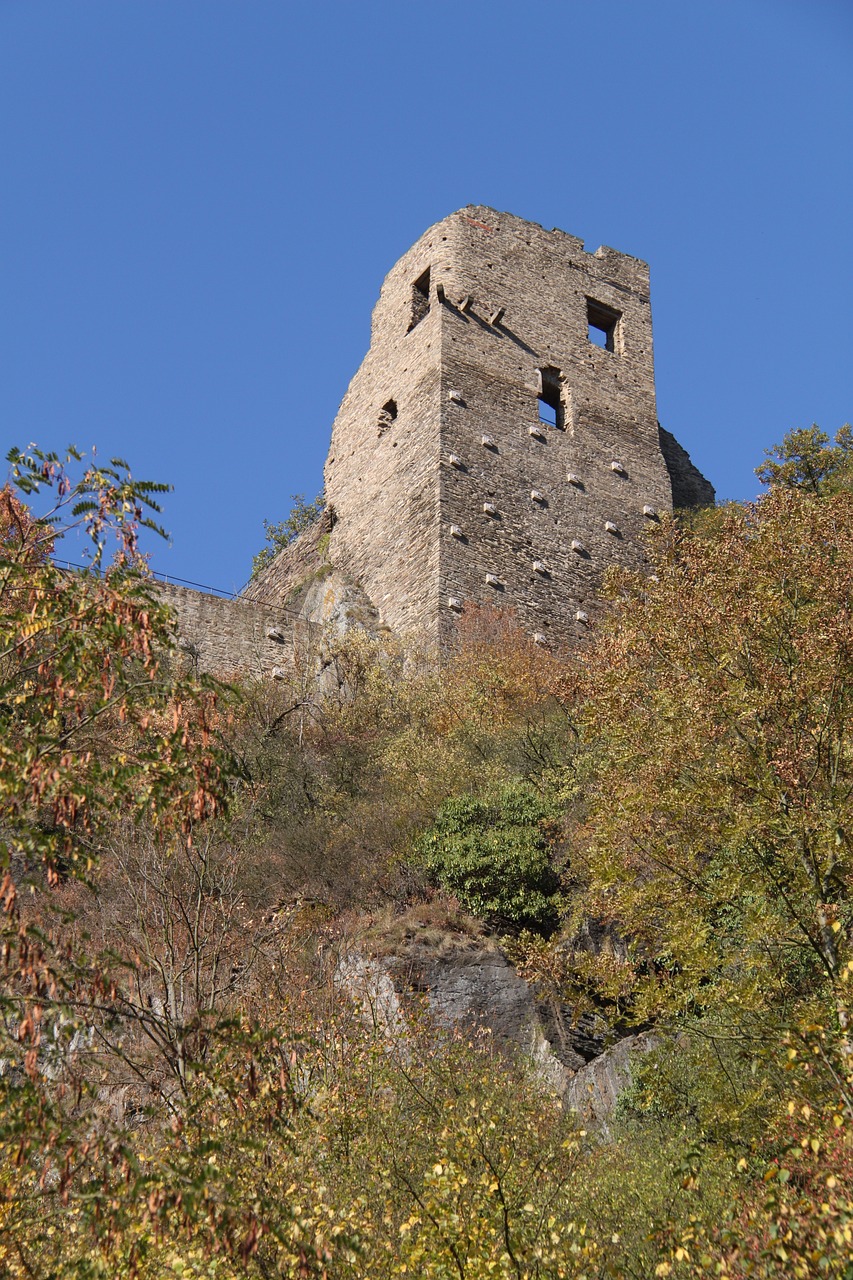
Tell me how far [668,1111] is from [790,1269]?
4.49 metres

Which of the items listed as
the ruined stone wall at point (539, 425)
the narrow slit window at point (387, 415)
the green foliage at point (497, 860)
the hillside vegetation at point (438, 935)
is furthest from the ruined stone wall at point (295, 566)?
the green foliage at point (497, 860)

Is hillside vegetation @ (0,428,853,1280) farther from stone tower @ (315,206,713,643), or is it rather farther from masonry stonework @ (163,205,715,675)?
stone tower @ (315,206,713,643)

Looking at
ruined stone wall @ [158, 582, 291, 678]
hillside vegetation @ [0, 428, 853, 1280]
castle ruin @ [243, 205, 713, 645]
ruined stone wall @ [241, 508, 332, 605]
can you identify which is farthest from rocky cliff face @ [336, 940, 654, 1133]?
ruined stone wall @ [241, 508, 332, 605]

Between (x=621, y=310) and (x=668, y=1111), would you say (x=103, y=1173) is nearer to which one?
(x=668, y=1111)

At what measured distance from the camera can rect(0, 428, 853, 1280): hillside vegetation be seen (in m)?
5.60

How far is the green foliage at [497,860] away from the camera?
549 inches

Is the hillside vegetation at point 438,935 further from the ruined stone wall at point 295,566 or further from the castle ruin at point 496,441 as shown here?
the ruined stone wall at point 295,566

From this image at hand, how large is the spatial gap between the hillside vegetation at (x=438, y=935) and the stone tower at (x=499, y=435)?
15.9 feet

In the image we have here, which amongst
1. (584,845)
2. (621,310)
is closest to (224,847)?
(584,845)

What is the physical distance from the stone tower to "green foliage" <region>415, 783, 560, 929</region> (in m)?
6.37

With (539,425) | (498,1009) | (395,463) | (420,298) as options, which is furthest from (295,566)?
(498,1009)

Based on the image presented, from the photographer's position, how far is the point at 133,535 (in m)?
6.16

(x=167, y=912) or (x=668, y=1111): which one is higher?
(x=167, y=912)

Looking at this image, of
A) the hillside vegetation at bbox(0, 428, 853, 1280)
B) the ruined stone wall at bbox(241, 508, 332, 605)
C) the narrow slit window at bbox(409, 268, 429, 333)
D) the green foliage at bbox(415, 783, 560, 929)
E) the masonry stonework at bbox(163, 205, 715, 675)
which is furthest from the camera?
the narrow slit window at bbox(409, 268, 429, 333)
